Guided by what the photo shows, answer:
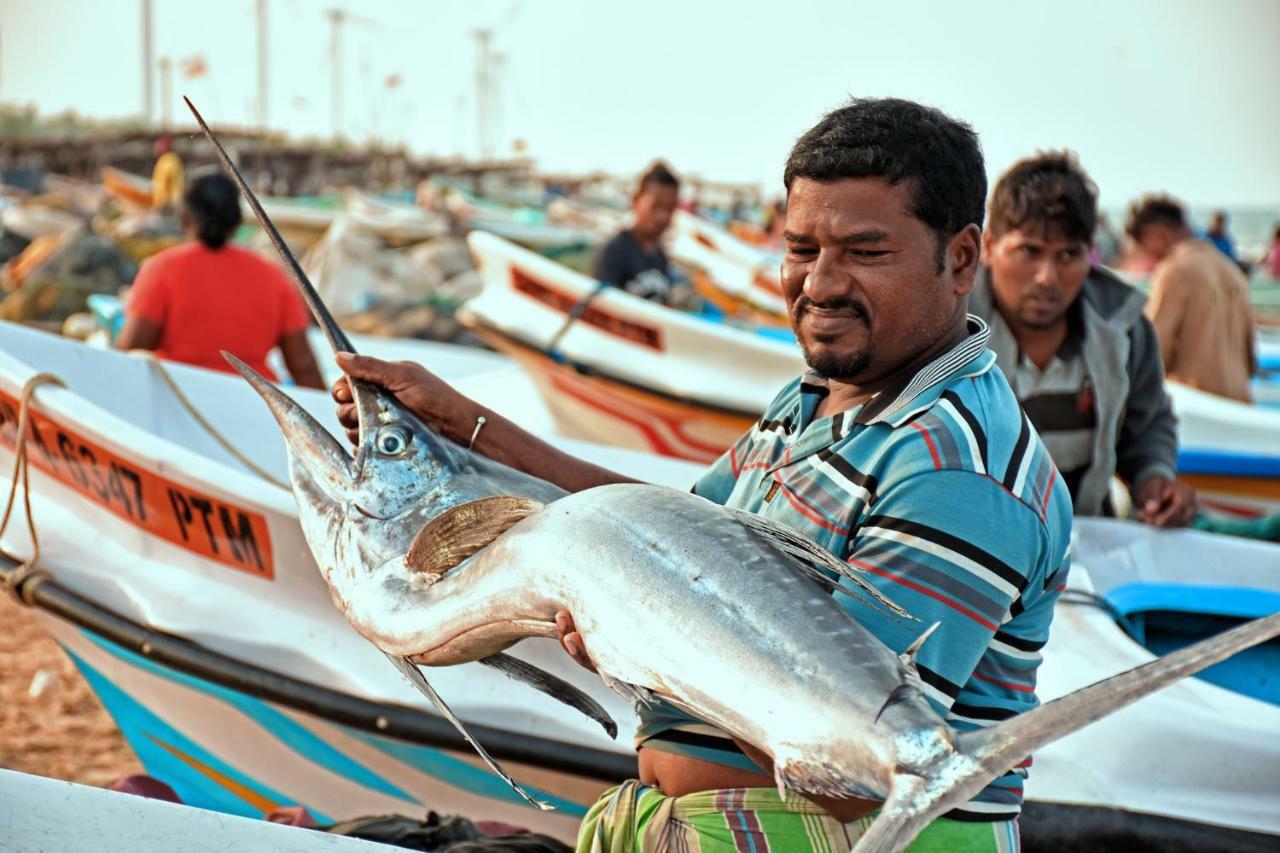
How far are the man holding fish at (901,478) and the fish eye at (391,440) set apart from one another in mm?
532

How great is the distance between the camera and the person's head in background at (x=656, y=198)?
7.20 meters

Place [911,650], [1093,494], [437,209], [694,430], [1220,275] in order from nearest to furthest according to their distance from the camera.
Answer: [911,650] < [1093,494] < [1220,275] < [694,430] < [437,209]

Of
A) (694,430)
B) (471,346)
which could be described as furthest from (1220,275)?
(471,346)

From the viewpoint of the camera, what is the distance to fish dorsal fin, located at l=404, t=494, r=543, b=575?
5.94 ft

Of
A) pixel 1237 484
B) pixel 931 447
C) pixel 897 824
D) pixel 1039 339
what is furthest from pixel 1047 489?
pixel 1237 484

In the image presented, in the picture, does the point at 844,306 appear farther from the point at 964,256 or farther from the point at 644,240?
the point at 644,240

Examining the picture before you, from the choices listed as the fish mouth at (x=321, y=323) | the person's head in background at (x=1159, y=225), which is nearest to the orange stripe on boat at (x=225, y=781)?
the fish mouth at (x=321, y=323)

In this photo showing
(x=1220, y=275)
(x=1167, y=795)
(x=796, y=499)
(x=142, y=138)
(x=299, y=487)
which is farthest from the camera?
(x=142, y=138)

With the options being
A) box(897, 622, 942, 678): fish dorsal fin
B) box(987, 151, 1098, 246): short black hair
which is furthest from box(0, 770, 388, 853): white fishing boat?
box(987, 151, 1098, 246): short black hair

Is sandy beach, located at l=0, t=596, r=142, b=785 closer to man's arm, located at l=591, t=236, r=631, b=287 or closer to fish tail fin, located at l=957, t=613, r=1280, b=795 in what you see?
man's arm, located at l=591, t=236, r=631, b=287

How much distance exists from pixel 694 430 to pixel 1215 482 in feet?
9.10

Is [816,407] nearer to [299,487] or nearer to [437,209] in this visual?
[299,487]

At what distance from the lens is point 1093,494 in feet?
13.3

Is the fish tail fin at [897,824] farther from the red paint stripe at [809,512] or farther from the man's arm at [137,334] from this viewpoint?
the man's arm at [137,334]
